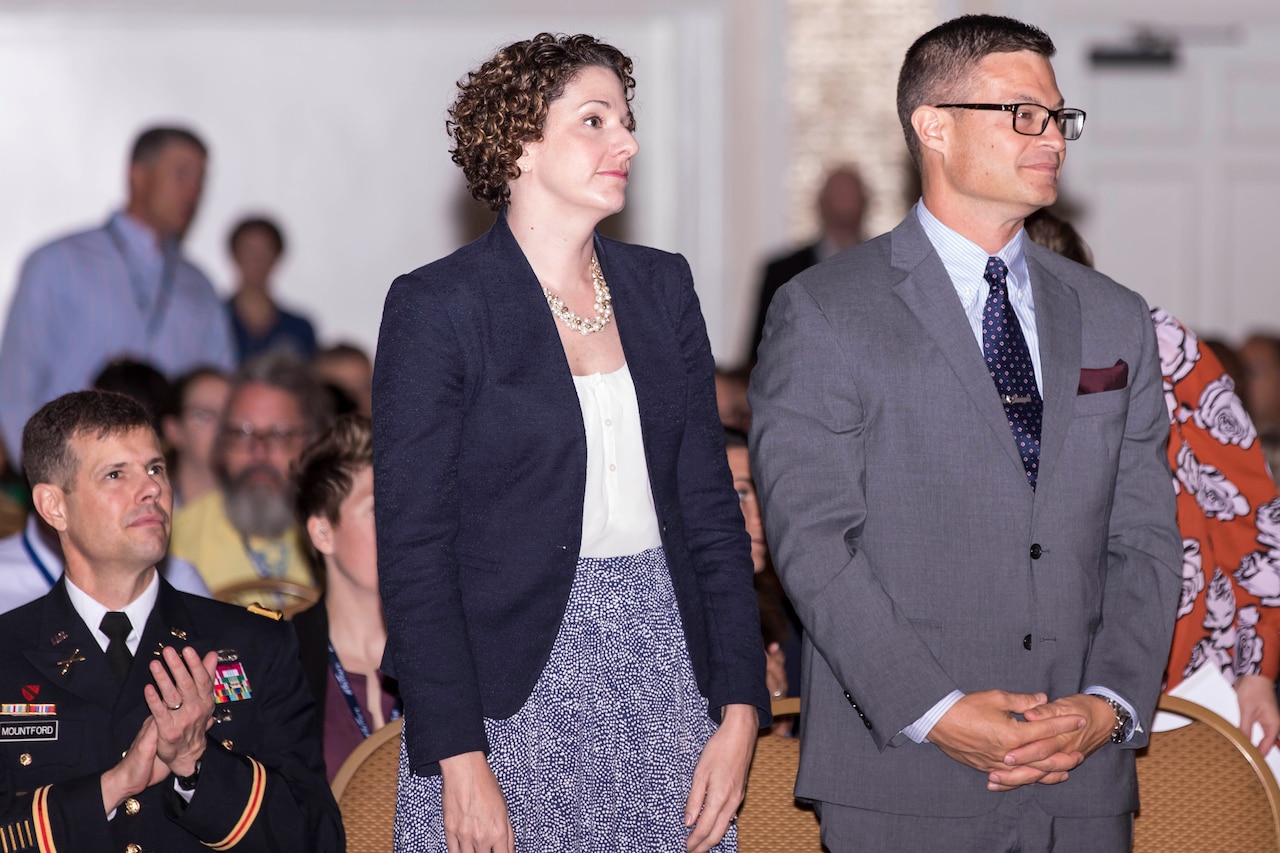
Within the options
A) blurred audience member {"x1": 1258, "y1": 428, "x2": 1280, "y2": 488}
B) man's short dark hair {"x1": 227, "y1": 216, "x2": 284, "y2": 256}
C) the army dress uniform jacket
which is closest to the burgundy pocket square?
the army dress uniform jacket

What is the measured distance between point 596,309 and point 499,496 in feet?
1.08

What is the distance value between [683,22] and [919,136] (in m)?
5.40

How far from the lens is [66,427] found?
2.65m

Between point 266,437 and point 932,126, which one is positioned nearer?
point 932,126

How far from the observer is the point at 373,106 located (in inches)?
303

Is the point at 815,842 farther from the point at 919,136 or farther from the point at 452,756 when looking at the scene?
the point at 919,136

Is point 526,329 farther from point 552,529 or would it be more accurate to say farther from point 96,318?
point 96,318

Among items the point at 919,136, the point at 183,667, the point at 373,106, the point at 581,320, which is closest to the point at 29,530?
the point at 183,667

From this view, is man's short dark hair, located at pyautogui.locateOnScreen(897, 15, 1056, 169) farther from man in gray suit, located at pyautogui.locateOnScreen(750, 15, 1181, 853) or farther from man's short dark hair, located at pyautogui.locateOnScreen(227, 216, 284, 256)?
man's short dark hair, located at pyautogui.locateOnScreen(227, 216, 284, 256)

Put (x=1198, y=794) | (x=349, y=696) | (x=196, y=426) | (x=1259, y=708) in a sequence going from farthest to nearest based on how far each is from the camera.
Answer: (x=196, y=426)
(x=349, y=696)
(x=1259, y=708)
(x=1198, y=794)

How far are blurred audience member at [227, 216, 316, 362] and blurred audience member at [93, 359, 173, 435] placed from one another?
2.40 m

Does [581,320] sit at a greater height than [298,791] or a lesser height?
greater

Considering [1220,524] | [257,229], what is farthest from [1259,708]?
[257,229]

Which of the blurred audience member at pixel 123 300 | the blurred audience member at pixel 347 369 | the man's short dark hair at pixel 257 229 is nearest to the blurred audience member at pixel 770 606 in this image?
the blurred audience member at pixel 347 369
